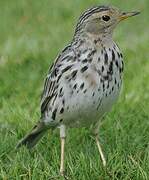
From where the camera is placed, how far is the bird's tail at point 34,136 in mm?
7461

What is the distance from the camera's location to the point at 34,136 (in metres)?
7.55

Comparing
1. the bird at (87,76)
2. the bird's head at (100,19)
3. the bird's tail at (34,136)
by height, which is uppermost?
the bird's head at (100,19)

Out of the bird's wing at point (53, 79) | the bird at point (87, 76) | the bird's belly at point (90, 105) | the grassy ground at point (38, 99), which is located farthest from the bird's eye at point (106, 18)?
the grassy ground at point (38, 99)

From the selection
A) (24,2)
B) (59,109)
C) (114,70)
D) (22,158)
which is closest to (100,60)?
(114,70)

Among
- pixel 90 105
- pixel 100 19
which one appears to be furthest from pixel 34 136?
pixel 100 19

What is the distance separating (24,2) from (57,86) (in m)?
7.69

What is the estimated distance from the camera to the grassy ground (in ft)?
21.5

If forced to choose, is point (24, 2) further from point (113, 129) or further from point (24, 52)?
point (113, 129)

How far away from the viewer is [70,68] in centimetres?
663

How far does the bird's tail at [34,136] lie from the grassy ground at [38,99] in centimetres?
7

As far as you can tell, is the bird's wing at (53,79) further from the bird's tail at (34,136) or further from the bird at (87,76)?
the bird's tail at (34,136)

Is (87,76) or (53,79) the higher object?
(53,79)

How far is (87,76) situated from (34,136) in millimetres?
1265

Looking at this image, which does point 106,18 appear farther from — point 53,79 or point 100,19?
point 53,79
